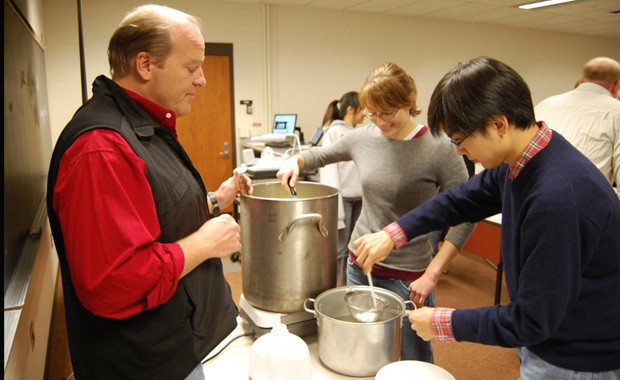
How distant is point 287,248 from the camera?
1.14 metres

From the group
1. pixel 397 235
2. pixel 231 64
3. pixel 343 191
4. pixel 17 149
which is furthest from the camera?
pixel 231 64

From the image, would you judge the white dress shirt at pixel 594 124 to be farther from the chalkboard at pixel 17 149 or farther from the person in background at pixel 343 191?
the chalkboard at pixel 17 149

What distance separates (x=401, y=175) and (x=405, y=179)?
0.02 metres

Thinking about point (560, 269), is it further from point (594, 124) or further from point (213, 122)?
point (213, 122)

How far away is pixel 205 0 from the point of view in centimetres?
496

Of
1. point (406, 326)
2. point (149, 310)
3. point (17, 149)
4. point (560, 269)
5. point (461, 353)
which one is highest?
point (17, 149)

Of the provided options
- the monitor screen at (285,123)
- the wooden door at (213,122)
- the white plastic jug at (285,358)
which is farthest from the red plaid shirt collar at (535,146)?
the wooden door at (213,122)

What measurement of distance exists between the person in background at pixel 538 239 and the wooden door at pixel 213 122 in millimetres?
4444

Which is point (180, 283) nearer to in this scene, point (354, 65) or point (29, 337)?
point (29, 337)

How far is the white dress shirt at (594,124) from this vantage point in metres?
2.65

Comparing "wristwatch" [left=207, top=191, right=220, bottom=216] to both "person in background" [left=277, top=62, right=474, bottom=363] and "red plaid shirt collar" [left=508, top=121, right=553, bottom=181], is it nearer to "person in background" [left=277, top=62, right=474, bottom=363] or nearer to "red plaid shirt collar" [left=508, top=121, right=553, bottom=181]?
"person in background" [left=277, top=62, right=474, bottom=363]

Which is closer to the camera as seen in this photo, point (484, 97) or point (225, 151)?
point (484, 97)

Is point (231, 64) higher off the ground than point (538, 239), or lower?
higher

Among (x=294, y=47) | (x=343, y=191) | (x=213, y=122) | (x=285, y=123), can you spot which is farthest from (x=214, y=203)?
(x=294, y=47)
